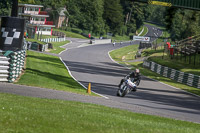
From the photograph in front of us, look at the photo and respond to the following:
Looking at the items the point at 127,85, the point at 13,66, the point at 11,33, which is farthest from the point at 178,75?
the point at 13,66

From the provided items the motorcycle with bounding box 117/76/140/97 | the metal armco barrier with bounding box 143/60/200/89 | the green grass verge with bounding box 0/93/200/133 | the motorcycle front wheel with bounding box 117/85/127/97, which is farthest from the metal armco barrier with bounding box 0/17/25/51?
the metal armco barrier with bounding box 143/60/200/89

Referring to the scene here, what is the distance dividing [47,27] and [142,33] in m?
61.6

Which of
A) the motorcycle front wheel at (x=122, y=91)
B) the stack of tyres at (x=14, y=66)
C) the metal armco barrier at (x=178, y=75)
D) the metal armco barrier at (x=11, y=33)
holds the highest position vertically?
Answer: the metal armco barrier at (x=11, y=33)

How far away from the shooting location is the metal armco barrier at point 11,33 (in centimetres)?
2562

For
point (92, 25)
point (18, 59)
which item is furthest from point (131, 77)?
point (92, 25)

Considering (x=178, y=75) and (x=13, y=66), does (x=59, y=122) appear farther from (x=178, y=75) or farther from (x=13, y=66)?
(x=178, y=75)

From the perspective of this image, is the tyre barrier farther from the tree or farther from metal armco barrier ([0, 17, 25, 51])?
the tree

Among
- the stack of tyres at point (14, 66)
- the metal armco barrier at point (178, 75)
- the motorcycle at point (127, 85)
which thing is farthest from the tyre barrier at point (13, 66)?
the metal armco barrier at point (178, 75)

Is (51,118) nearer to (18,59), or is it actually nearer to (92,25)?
(18,59)

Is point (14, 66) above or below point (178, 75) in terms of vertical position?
above

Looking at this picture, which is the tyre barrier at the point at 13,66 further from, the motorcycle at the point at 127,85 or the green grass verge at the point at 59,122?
the green grass verge at the point at 59,122

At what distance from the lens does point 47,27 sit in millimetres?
111125

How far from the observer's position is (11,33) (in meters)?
25.8

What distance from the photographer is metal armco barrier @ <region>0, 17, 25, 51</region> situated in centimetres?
2562
